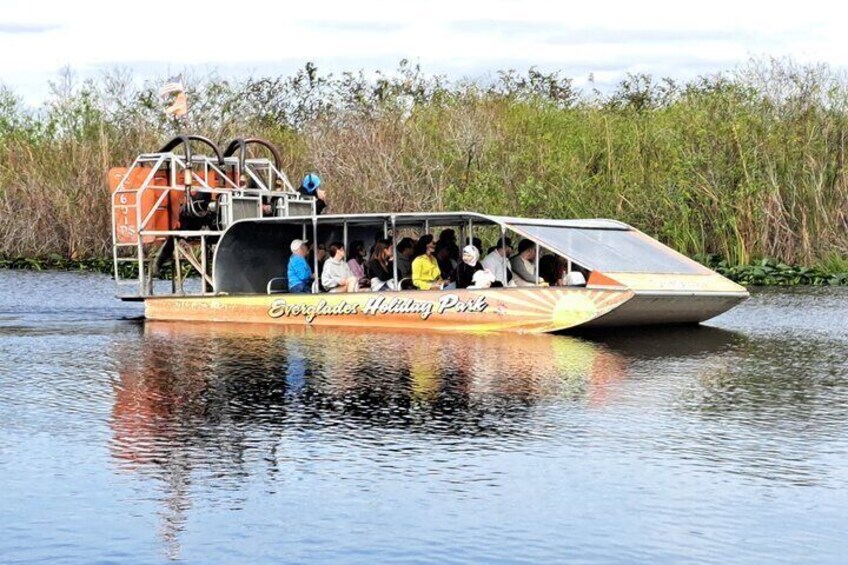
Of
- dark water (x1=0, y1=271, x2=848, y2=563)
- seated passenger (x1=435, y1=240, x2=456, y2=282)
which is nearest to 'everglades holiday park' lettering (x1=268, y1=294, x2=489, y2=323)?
dark water (x1=0, y1=271, x2=848, y2=563)

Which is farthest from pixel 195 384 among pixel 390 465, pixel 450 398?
pixel 390 465

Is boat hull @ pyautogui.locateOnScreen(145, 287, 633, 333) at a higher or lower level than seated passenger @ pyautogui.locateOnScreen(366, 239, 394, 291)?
lower

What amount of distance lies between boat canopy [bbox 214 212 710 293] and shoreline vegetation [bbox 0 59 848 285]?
976 cm

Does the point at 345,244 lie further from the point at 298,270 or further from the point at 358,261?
the point at 358,261

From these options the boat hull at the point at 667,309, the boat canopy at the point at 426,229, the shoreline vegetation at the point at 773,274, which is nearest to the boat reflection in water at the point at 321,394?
the boat hull at the point at 667,309

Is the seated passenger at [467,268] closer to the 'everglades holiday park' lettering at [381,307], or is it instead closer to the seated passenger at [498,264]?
the seated passenger at [498,264]

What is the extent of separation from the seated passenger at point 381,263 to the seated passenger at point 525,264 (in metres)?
2.05

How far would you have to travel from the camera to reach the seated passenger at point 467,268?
2277 cm

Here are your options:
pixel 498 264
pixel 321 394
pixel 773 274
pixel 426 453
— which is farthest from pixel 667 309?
pixel 773 274

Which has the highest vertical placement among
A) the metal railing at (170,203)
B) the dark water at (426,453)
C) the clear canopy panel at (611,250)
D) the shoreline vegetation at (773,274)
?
the metal railing at (170,203)

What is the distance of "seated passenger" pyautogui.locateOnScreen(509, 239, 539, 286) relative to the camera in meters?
23.3

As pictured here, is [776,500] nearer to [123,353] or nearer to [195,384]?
[195,384]

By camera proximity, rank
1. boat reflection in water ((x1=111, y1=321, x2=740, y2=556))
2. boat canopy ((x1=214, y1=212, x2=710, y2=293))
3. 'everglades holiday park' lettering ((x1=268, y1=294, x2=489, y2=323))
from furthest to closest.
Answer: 'everglades holiday park' lettering ((x1=268, y1=294, x2=489, y2=323))
boat canopy ((x1=214, y1=212, x2=710, y2=293))
boat reflection in water ((x1=111, y1=321, x2=740, y2=556))

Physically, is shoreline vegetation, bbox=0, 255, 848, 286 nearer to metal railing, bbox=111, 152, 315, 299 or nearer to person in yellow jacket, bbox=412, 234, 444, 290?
metal railing, bbox=111, 152, 315, 299
